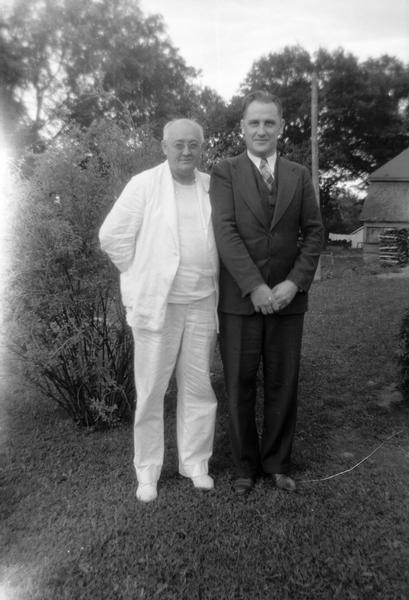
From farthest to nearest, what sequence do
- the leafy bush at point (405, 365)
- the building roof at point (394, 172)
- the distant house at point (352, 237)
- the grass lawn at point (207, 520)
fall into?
the distant house at point (352, 237) → the building roof at point (394, 172) → the leafy bush at point (405, 365) → the grass lawn at point (207, 520)

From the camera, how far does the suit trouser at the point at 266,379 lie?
10.2 ft

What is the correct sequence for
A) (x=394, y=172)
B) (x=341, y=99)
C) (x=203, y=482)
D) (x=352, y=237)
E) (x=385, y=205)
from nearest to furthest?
1. (x=203, y=482)
2. (x=385, y=205)
3. (x=394, y=172)
4. (x=341, y=99)
5. (x=352, y=237)

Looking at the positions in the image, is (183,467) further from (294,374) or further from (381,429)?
(381,429)

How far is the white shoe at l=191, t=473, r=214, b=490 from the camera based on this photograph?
332 centimetres

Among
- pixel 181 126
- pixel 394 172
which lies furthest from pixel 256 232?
pixel 394 172

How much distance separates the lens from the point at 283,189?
3.01 metres

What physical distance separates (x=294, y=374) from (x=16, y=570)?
6.10ft

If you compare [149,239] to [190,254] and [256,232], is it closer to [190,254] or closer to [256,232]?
[190,254]

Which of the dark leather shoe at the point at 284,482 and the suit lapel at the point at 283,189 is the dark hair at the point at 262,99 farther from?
the dark leather shoe at the point at 284,482

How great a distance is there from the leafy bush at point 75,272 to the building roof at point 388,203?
64.3 feet

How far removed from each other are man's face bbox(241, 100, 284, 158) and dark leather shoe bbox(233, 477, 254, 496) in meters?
2.02

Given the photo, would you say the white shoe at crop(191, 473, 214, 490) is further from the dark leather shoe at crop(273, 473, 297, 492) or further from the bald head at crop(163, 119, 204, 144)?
the bald head at crop(163, 119, 204, 144)

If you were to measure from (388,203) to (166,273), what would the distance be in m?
21.3

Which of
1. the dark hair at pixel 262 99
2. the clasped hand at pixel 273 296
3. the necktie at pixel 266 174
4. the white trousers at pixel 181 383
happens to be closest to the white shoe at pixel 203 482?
the white trousers at pixel 181 383
